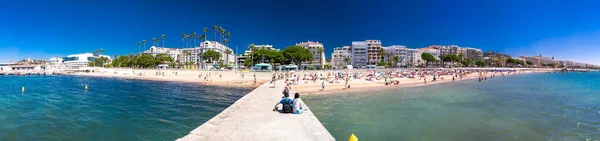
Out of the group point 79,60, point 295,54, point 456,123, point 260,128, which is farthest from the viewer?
point 79,60

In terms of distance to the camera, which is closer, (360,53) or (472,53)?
(360,53)

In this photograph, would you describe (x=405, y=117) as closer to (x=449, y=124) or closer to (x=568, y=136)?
(x=449, y=124)

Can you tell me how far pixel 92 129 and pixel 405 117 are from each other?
49.5 feet

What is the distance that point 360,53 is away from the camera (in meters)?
111

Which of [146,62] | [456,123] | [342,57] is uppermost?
[342,57]

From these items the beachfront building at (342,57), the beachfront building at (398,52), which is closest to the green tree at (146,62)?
the beachfront building at (342,57)

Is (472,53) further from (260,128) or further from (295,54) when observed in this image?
(260,128)

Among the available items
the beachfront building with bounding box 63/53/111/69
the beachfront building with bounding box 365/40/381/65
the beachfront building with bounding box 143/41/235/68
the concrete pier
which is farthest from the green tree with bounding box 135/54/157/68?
the concrete pier

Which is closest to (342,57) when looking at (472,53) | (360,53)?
(360,53)

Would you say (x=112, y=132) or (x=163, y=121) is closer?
(x=112, y=132)

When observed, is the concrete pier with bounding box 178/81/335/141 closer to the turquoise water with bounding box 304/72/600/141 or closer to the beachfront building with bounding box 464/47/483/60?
the turquoise water with bounding box 304/72/600/141

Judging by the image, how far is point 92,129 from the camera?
39.8 feet

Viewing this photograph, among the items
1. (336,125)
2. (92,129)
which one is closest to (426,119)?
(336,125)

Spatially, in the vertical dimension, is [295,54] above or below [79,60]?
below
